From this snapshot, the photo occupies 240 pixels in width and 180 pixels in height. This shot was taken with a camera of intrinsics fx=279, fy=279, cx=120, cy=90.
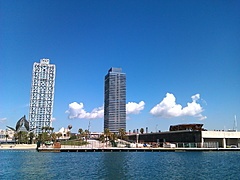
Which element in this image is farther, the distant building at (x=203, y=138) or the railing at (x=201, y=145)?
the distant building at (x=203, y=138)

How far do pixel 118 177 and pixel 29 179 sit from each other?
496 inches

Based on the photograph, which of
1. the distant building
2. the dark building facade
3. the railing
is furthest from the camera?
the dark building facade

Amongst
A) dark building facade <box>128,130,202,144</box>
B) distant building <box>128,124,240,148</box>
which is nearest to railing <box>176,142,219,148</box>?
distant building <box>128,124,240,148</box>

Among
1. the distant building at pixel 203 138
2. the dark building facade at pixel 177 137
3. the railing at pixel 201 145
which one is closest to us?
the railing at pixel 201 145

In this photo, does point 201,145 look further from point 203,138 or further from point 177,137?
point 177,137

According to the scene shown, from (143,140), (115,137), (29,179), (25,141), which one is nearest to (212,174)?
(29,179)

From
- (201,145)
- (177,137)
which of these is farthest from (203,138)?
(177,137)

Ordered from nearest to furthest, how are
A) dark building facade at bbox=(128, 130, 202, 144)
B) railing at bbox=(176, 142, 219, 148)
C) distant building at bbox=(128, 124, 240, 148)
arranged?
1. railing at bbox=(176, 142, 219, 148)
2. distant building at bbox=(128, 124, 240, 148)
3. dark building facade at bbox=(128, 130, 202, 144)

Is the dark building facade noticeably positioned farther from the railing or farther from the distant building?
the railing

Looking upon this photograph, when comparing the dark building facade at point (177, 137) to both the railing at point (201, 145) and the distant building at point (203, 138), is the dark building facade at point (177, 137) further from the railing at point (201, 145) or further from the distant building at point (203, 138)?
the railing at point (201, 145)

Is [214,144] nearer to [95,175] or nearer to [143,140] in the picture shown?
[143,140]

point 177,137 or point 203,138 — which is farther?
point 177,137

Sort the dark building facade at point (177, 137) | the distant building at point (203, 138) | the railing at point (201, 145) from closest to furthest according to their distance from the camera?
the railing at point (201, 145)
the distant building at point (203, 138)
the dark building facade at point (177, 137)

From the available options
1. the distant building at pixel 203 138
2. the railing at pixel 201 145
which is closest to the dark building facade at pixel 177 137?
the distant building at pixel 203 138
